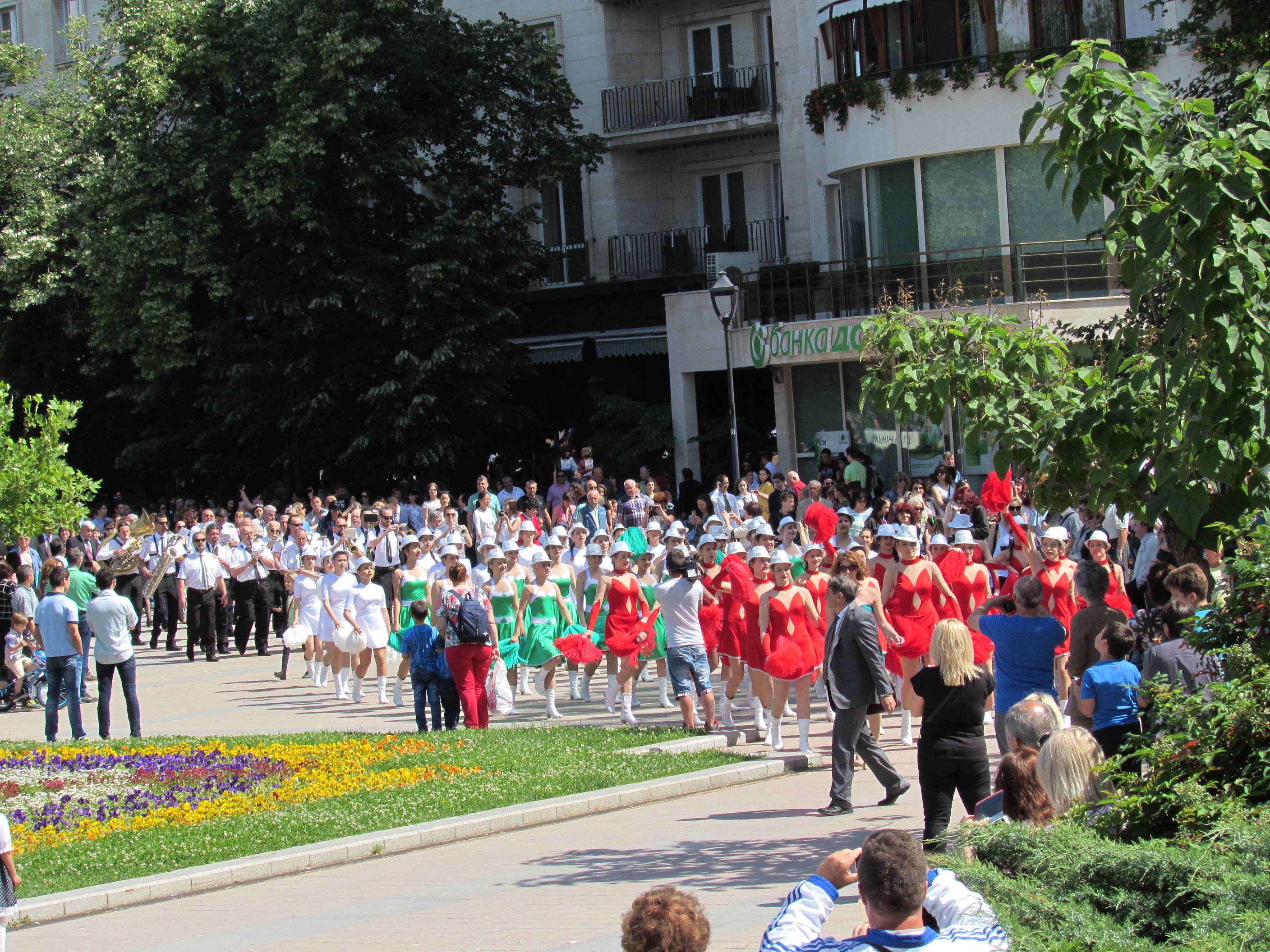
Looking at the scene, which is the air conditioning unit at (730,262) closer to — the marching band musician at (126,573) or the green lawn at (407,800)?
the marching band musician at (126,573)

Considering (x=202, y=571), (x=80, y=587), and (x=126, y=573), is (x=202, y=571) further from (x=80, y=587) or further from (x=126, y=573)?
(x=80, y=587)

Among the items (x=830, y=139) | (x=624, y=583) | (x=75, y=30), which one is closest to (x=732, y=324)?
(x=830, y=139)

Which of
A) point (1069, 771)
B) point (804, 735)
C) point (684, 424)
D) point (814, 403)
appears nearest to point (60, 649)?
point (804, 735)

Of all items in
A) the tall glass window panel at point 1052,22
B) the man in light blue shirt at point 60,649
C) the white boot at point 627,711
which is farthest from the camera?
the tall glass window panel at point 1052,22

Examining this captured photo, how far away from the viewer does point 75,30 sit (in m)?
36.0

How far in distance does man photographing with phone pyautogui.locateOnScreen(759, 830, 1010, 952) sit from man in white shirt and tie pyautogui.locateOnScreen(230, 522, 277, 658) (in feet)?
63.7

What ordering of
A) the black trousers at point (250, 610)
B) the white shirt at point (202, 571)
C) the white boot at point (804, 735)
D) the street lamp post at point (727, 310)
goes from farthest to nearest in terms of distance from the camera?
the street lamp post at point (727, 310) < the black trousers at point (250, 610) < the white shirt at point (202, 571) < the white boot at point (804, 735)

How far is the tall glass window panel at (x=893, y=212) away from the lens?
1056 inches

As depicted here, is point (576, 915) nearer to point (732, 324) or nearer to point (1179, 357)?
point (1179, 357)

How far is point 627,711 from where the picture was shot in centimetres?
1530

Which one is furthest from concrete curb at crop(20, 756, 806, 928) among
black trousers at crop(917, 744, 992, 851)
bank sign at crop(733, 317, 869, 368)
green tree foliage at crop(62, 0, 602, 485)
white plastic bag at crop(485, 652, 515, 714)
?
green tree foliage at crop(62, 0, 602, 485)

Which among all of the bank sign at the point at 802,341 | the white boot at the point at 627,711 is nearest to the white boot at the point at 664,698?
the white boot at the point at 627,711

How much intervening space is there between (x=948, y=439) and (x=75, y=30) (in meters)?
23.2

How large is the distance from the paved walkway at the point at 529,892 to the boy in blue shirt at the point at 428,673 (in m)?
3.44
